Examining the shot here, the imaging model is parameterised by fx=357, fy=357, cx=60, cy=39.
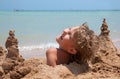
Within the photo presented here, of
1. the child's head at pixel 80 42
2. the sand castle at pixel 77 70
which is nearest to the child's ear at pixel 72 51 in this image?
the child's head at pixel 80 42

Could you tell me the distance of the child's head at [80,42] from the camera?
3.20 metres

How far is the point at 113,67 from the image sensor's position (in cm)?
328

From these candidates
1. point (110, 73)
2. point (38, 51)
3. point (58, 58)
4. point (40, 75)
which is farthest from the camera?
point (38, 51)

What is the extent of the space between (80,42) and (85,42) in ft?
0.15

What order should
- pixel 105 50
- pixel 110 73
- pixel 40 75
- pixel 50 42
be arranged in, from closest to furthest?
pixel 40 75
pixel 110 73
pixel 105 50
pixel 50 42

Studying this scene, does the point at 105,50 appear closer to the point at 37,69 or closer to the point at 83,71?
the point at 83,71

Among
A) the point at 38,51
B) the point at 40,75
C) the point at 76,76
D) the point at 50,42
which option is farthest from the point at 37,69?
the point at 50,42

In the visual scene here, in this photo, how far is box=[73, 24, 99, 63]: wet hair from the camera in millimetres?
3193

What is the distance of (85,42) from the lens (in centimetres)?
319

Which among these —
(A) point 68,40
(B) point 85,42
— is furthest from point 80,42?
(A) point 68,40

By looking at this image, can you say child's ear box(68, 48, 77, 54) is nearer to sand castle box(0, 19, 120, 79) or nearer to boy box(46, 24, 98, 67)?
boy box(46, 24, 98, 67)

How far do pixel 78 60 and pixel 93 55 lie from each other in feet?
0.68

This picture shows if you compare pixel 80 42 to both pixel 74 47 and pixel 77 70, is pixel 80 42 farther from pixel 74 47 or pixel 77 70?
pixel 77 70

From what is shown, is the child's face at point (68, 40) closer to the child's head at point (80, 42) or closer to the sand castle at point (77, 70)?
the child's head at point (80, 42)
